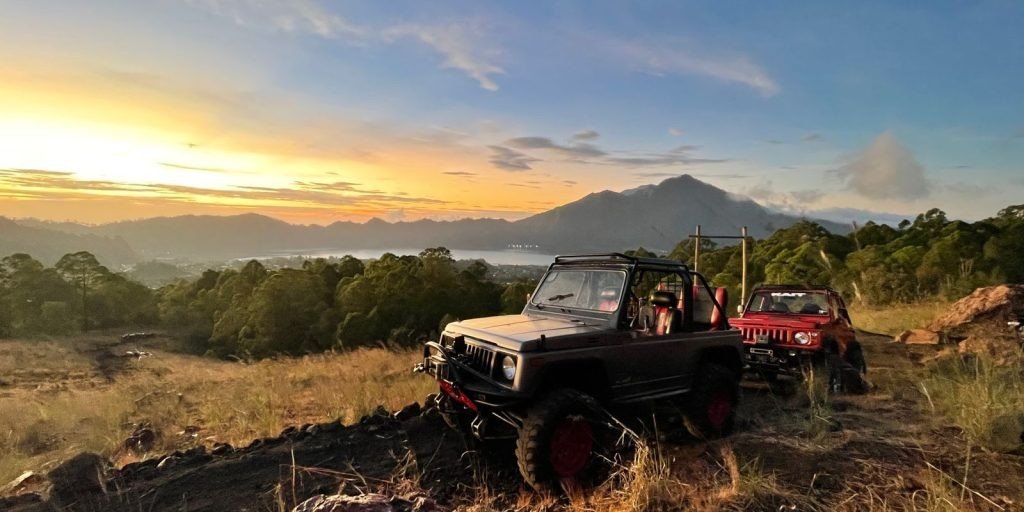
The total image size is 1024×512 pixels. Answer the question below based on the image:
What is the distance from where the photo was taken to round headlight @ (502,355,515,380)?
471 cm

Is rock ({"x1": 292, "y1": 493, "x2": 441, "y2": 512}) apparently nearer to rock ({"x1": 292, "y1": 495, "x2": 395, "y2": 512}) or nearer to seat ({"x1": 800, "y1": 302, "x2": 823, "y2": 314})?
rock ({"x1": 292, "y1": 495, "x2": 395, "y2": 512})

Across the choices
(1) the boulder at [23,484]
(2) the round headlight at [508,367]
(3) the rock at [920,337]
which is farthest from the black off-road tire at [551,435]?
(3) the rock at [920,337]

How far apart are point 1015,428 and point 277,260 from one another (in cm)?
5828

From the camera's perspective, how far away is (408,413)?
6.77 meters

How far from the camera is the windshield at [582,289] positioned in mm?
5719

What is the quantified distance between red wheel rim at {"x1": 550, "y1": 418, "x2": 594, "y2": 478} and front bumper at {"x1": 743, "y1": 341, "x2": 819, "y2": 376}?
15.7ft

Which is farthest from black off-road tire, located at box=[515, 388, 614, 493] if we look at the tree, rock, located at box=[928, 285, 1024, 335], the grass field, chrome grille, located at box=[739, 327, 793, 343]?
the tree

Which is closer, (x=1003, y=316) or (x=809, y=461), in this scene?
(x=809, y=461)

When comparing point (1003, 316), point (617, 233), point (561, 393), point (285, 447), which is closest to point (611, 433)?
point (561, 393)

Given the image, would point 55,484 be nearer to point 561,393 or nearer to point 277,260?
point 561,393

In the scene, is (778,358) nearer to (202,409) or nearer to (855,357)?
(855,357)

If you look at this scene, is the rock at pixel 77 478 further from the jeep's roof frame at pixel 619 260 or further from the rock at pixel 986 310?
the rock at pixel 986 310

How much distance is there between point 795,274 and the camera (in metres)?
27.5

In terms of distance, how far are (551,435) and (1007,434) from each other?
4597 millimetres
